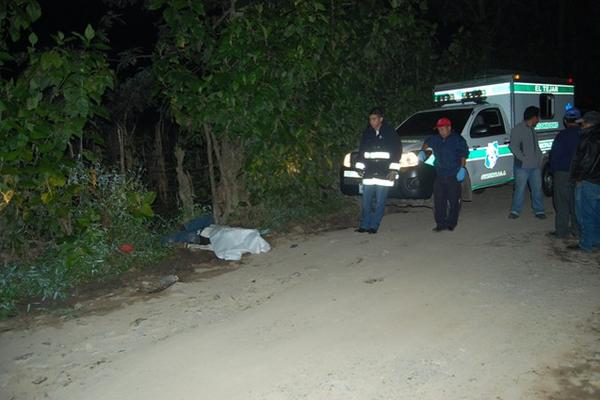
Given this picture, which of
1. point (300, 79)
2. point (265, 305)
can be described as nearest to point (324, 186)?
point (300, 79)

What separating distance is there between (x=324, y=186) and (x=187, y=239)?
113 inches

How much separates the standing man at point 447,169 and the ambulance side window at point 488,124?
4.31ft

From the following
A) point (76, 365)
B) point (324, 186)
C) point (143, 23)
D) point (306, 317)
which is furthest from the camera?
point (143, 23)

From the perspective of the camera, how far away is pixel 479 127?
8.98 m

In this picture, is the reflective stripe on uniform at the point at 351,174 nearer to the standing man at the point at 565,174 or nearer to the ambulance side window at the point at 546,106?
the standing man at the point at 565,174

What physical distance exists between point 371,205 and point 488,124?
3.00 m

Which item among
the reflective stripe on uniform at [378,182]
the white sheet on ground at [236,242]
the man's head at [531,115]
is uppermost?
the man's head at [531,115]

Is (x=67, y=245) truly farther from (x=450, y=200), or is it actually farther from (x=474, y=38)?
(x=474, y=38)

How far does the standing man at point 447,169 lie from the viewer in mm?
7711

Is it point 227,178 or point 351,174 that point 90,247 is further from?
point 351,174

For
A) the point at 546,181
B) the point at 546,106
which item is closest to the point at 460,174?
the point at 546,181

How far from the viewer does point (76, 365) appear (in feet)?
13.9

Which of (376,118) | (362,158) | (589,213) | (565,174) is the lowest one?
(589,213)

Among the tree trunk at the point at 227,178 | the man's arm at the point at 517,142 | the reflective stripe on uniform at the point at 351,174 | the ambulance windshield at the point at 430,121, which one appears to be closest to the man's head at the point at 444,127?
the man's arm at the point at 517,142
